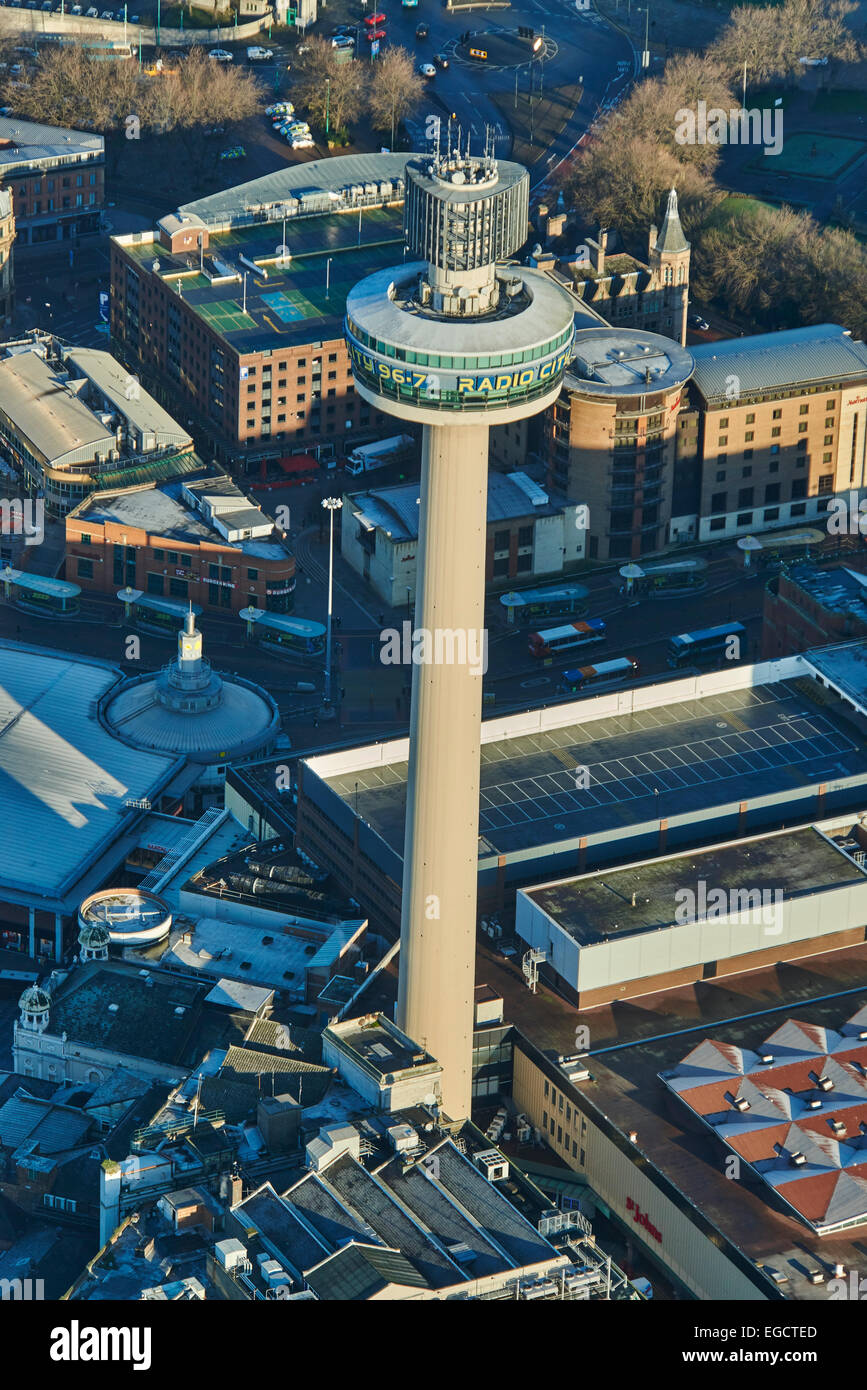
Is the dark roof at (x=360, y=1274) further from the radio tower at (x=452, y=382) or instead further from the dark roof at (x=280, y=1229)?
the radio tower at (x=452, y=382)

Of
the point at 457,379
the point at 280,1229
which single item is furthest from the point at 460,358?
the point at 280,1229

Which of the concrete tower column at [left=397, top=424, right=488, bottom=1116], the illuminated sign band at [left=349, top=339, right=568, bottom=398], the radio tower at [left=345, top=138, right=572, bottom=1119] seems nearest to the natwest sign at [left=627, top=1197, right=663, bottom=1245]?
the concrete tower column at [left=397, top=424, right=488, bottom=1116]

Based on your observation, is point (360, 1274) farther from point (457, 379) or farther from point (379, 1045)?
point (457, 379)

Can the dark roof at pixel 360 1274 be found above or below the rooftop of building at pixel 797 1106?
above

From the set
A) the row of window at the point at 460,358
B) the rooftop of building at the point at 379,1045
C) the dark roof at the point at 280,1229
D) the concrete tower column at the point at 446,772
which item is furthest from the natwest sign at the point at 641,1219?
the row of window at the point at 460,358

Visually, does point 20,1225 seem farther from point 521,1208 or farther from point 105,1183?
point 521,1208

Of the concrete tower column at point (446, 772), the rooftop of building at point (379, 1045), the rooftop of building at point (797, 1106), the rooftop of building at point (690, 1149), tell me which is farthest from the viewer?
the rooftop of building at point (379, 1045)

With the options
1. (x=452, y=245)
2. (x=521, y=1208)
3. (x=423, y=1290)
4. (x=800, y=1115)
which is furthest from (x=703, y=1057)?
(x=452, y=245)
